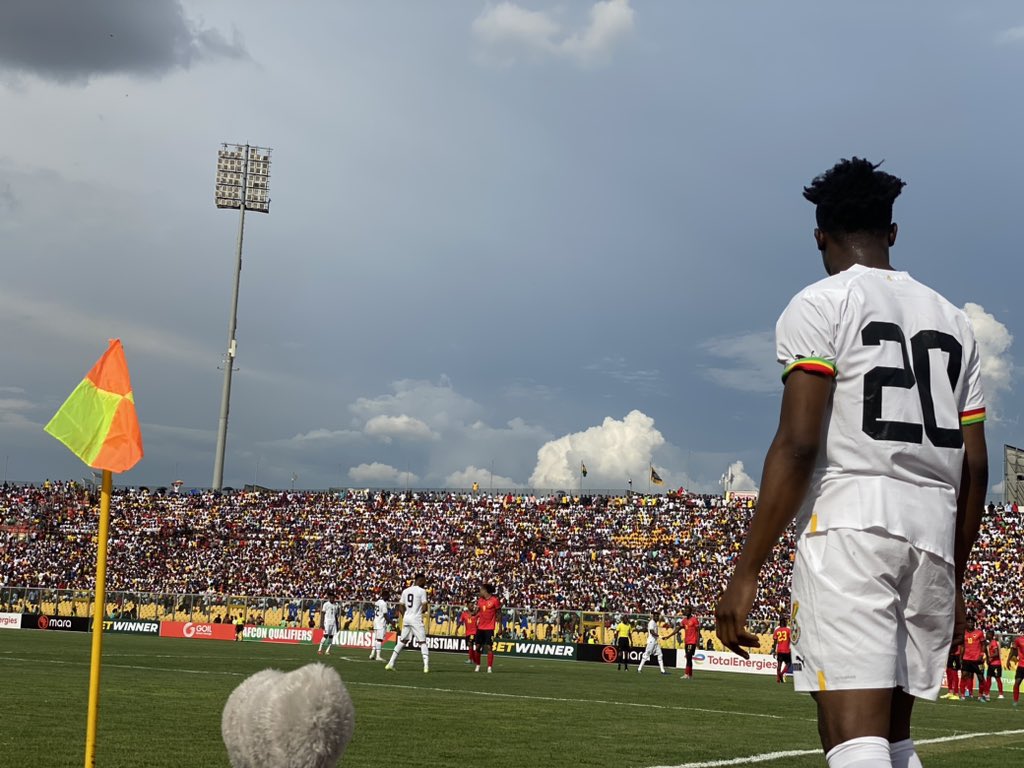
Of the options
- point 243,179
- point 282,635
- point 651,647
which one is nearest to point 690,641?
point 651,647

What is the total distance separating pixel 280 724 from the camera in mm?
2793

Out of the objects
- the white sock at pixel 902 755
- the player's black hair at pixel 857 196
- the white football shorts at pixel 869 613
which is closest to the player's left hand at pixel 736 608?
the white football shorts at pixel 869 613

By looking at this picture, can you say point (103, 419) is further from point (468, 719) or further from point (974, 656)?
point (974, 656)

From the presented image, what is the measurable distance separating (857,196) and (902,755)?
191 centimetres

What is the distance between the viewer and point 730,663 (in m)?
38.8

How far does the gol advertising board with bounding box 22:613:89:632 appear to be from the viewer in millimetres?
50000

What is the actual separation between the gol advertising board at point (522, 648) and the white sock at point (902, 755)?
39026 mm

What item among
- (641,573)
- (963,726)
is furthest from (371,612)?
(963,726)

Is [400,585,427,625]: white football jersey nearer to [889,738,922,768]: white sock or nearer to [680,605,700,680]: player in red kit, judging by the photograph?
[680,605,700,680]: player in red kit

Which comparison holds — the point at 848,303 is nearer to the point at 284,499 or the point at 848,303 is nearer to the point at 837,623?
the point at 837,623

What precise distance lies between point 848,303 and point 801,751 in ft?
33.2

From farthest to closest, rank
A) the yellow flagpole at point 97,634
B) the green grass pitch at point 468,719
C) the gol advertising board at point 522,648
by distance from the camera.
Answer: the gol advertising board at point 522,648, the green grass pitch at point 468,719, the yellow flagpole at point 97,634

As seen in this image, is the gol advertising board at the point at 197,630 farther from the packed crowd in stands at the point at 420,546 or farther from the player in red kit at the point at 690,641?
the player in red kit at the point at 690,641

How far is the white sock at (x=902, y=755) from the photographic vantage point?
3959 millimetres
